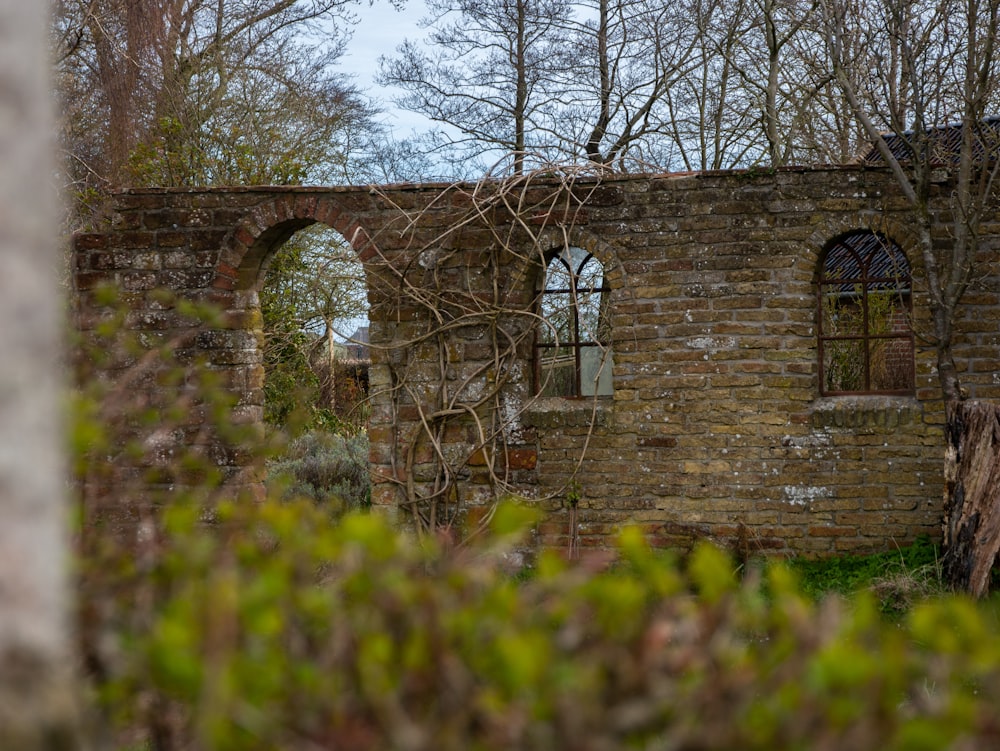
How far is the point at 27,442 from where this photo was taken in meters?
1.04

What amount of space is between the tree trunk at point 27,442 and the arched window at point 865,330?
219 inches

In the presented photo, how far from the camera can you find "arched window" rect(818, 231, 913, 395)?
19.9 ft

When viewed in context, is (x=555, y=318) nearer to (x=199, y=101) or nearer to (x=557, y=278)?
(x=557, y=278)

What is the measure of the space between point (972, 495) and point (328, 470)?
618cm

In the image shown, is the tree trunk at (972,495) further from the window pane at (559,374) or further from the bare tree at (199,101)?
the bare tree at (199,101)

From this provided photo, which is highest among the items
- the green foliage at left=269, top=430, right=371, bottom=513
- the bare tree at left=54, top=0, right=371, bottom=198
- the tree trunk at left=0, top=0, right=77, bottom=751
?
the bare tree at left=54, top=0, right=371, bottom=198

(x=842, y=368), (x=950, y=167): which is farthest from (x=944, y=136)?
(x=842, y=368)

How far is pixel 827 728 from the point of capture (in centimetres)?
115

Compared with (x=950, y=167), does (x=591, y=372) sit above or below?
below

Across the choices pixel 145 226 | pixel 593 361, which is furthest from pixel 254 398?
pixel 593 361

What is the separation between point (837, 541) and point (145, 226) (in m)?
5.03

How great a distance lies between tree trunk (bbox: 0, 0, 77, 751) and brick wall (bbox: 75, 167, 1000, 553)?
496 centimetres

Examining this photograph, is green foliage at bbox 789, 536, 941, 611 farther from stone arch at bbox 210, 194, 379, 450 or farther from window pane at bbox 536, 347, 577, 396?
stone arch at bbox 210, 194, 379, 450

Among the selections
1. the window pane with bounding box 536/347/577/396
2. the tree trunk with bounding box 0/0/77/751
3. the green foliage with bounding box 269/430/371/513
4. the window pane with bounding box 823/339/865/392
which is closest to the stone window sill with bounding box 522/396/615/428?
the window pane with bounding box 536/347/577/396
